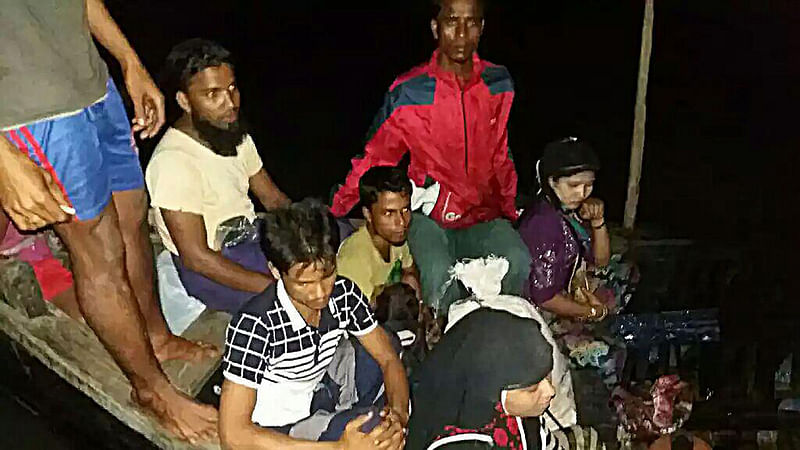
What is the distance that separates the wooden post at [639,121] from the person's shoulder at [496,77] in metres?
0.31

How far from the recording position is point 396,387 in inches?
64.1

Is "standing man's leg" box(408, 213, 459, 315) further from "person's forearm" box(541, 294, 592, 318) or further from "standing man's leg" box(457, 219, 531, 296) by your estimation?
"person's forearm" box(541, 294, 592, 318)

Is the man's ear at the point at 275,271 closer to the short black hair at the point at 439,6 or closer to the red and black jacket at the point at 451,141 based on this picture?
the red and black jacket at the point at 451,141

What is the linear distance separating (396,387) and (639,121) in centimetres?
83

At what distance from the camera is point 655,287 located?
210 centimetres

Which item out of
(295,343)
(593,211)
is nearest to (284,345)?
(295,343)

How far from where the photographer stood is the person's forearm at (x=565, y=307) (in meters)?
1.96

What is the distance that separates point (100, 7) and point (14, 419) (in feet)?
2.60

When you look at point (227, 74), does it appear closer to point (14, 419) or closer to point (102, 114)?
point (102, 114)

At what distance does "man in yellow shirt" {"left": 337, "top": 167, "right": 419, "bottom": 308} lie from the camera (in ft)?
5.69

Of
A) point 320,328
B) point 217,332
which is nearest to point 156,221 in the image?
point 217,332

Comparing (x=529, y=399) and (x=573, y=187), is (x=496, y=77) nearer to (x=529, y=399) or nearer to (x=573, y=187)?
(x=573, y=187)

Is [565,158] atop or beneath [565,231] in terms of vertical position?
atop

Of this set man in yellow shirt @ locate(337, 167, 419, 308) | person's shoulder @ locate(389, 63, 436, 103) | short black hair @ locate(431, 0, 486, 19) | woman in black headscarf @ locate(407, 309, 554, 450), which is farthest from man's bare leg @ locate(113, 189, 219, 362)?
short black hair @ locate(431, 0, 486, 19)
